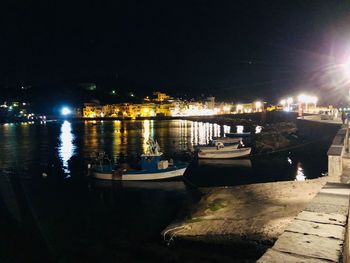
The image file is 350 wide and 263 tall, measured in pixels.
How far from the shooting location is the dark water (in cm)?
1717

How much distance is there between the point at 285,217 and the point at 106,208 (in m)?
14.8

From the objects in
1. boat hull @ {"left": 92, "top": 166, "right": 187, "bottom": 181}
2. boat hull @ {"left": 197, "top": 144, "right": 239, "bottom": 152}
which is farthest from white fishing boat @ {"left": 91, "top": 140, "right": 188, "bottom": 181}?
boat hull @ {"left": 197, "top": 144, "right": 239, "bottom": 152}

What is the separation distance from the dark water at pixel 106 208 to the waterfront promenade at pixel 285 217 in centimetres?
108

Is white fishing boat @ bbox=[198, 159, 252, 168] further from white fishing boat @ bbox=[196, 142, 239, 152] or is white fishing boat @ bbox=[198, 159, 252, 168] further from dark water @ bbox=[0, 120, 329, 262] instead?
white fishing boat @ bbox=[196, 142, 239, 152]

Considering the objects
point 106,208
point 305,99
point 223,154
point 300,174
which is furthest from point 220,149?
point 305,99

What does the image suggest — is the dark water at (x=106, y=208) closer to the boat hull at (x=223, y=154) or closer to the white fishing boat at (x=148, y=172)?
the white fishing boat at (x=148, y=172)

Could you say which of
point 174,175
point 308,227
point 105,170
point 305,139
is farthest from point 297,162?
point 308,227

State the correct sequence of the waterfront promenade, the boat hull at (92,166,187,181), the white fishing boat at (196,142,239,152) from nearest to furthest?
the waterfront promenade < the boat hull at (92,166,187,181) < the white fishing boat at (196,142,239,152)

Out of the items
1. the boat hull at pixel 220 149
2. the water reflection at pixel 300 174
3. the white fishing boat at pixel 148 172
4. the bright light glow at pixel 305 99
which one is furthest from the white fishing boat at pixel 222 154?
the bright light glow at pixel 305 99

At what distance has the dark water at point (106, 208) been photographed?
56.3ft

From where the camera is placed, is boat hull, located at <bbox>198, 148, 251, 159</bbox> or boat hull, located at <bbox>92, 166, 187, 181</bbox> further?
boat hull, located at <bbox>198, 148, 251, 159</bbox>

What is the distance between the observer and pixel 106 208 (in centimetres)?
2634

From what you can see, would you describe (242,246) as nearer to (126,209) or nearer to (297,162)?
(126,209)

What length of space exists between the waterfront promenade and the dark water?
3.56ft
